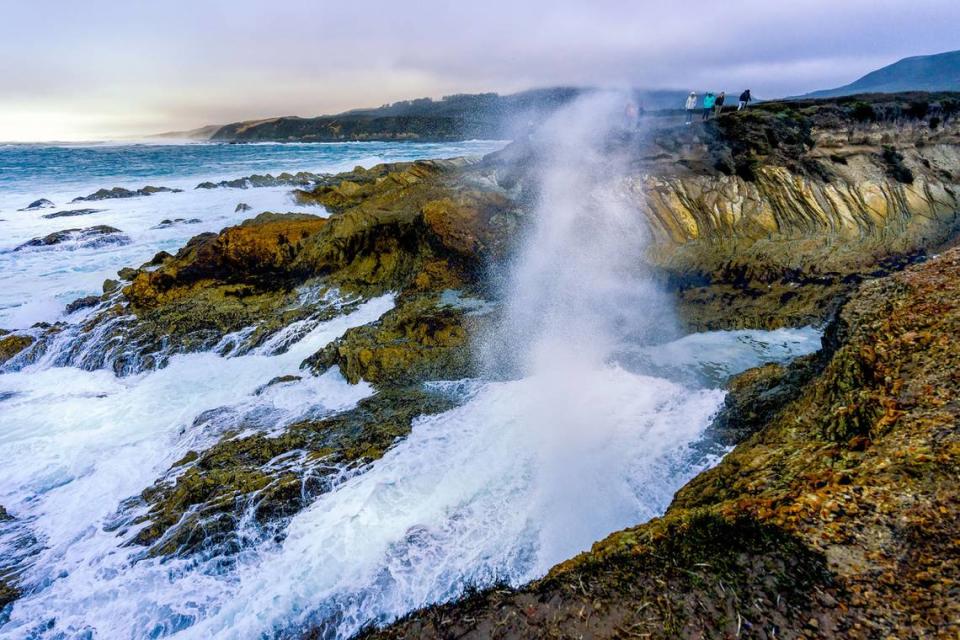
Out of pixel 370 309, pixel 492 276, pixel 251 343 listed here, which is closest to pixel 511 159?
pixel 492 276

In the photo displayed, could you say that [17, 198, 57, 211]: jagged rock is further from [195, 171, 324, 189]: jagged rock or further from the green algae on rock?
the green algae on rock

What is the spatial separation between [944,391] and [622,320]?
23.9 ft

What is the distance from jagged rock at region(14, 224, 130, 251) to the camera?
22844 mm

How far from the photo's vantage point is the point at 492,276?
12625mm

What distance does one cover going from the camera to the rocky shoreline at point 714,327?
3330 mm

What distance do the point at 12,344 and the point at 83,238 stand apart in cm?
1353

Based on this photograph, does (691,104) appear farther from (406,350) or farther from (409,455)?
(409,455)

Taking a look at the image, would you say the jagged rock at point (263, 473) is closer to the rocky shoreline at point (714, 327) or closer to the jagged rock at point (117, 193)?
the rocky shoreline at point (714, 327)

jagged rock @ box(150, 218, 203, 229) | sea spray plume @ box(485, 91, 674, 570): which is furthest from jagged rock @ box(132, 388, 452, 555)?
jagged rock @ box(150, 218, 203, 229)

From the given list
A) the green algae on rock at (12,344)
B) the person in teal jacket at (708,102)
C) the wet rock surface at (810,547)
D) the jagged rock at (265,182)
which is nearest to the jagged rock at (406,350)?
the wet rock surface at (810,547)

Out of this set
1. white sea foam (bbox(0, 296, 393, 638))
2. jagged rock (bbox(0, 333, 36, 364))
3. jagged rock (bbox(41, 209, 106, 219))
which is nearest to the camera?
white sea foam (bbox(0, 296, 393, 638))

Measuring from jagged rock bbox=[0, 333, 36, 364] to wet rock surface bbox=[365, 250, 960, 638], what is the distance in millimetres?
14886

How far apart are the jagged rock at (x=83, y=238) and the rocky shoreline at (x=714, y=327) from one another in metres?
9.96

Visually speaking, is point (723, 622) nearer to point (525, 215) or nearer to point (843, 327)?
point (843, 327)
